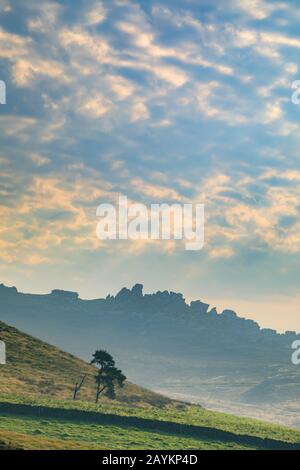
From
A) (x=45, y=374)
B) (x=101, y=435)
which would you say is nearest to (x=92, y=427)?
(x=101, y=435)

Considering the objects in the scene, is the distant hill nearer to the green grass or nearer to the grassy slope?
the grassy slope

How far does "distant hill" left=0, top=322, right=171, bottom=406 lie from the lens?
389ft

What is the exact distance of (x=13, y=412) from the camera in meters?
86.7

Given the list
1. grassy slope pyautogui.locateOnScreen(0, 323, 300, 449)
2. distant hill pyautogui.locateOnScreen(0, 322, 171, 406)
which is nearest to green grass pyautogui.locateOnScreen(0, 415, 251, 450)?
grassy slope pyautogui.locateOnScreen(0, 323, 300, 449)

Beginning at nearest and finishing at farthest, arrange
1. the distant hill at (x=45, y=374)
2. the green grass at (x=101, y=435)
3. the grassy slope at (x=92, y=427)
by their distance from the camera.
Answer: the grassy slope at (x=92, y=427)
the green grass at (x=101, y=435)
the distant hill at (x=45, y=374)

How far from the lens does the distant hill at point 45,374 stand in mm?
118500

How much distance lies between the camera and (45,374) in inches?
5182

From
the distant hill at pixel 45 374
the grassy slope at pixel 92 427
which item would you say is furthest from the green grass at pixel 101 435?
the distant hill at pixel 45 374

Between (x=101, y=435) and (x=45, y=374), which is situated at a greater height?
(x=45, y=374)

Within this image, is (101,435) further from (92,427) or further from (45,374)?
(45,374)

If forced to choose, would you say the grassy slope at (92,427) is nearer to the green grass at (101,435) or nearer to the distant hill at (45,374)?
the green grass at (101,435)
